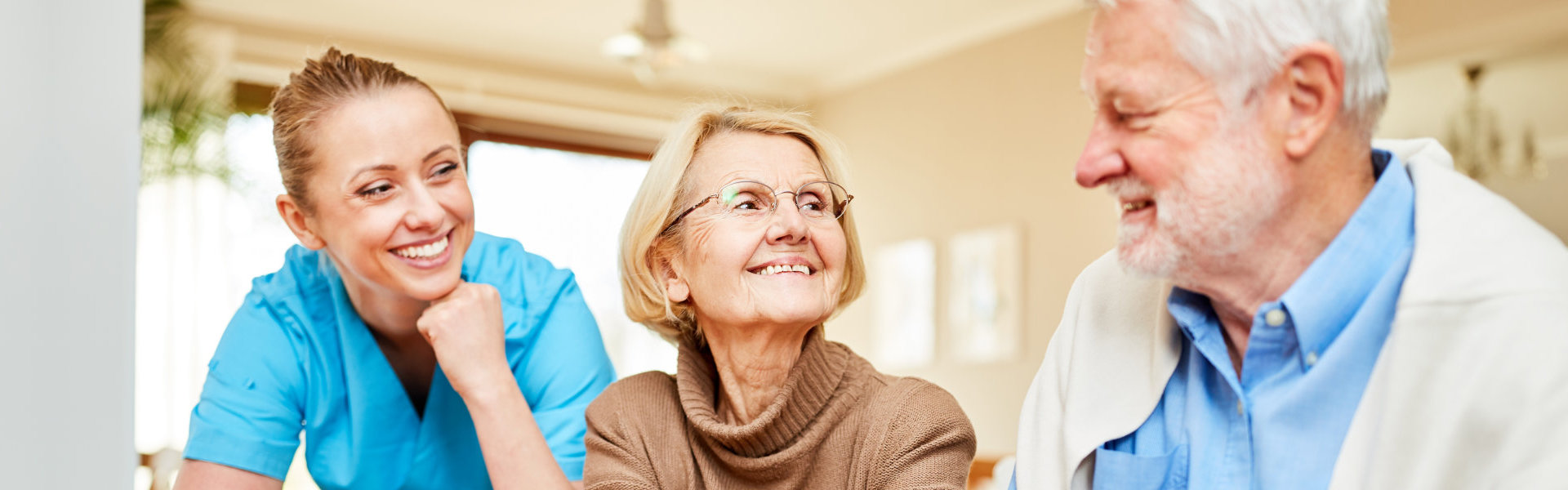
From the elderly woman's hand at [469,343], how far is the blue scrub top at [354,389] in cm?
11

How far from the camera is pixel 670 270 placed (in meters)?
1.63

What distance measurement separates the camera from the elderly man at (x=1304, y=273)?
2.88 ft

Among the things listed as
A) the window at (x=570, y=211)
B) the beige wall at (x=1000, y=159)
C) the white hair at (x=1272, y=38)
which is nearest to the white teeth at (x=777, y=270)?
the white hair at (x=1272, y=38)

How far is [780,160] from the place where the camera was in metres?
1.56

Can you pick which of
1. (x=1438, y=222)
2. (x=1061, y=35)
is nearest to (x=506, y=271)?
(x=1438, y=222)

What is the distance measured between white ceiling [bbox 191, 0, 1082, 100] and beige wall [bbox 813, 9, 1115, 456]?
0.17m

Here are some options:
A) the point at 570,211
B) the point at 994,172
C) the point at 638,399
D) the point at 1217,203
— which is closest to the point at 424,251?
the point at 638,399

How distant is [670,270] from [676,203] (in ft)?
0.34

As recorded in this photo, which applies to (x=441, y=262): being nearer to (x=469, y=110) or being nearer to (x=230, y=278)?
(x=230, y=278)

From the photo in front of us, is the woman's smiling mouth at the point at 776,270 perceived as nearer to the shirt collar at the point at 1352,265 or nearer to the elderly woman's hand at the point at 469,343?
the elderly woman's hand at the point at 469,343

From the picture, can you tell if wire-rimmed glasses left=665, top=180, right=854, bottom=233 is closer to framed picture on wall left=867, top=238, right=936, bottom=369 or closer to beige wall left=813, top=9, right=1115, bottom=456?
beige wall left=813, top=9, right=1115, bottom=456

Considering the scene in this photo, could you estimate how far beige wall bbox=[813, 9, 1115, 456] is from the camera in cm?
567

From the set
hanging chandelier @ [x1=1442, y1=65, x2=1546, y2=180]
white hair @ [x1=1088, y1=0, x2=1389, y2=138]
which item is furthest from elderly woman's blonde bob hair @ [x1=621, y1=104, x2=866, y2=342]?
hanging chandelier @ [x1=1442, y1=65, x2=1546, y2=180]

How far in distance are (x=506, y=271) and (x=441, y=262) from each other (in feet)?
0.70
